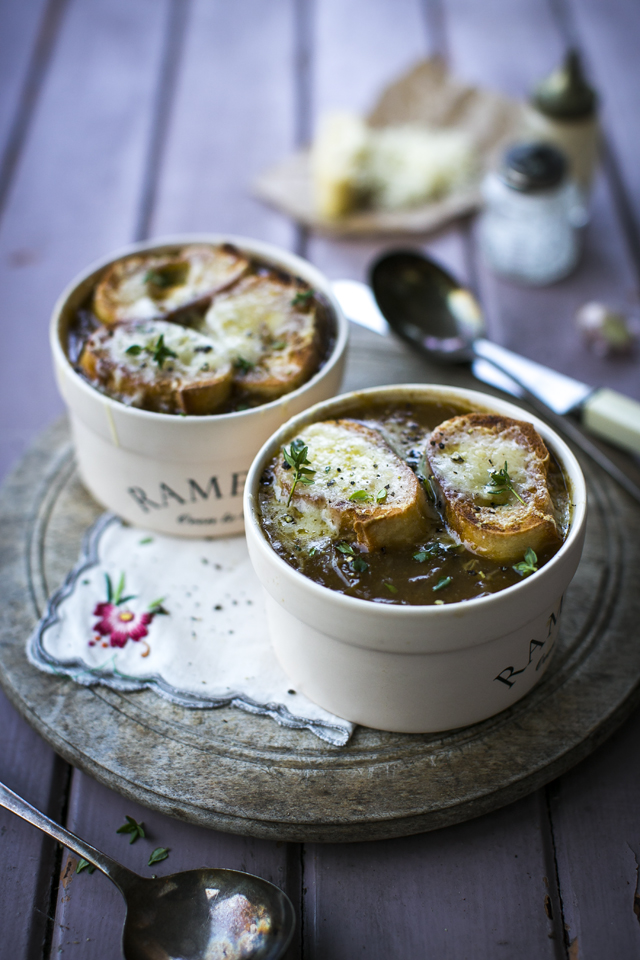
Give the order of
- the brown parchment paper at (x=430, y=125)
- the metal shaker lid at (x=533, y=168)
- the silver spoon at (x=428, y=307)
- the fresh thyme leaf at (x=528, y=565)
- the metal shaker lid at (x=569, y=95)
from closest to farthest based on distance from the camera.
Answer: the fresh thyme leaf at (x=528, y=565) → the silver spoon at (x=428, y=307) → the metal shaker lid at (x=533, y=168) → the metal shaker lid at (x=569, y=95) → the brown parchment paper at (x=430, y=125)

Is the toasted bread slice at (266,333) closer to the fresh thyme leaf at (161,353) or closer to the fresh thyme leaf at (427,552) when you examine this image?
the fresh thyme leaf at (161,353)

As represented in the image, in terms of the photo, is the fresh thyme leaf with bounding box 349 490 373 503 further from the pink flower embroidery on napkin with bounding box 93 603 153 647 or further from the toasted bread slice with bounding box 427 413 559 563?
the pink flower embroidery on napkin with bounding box 93 603 153 647

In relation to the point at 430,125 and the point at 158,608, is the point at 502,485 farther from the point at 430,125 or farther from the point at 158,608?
Result: the point at 430,125

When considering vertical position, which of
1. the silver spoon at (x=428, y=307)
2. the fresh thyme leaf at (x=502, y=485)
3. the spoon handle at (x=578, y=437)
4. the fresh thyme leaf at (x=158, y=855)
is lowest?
the fresh thyme leaf at (x=158, y=855)

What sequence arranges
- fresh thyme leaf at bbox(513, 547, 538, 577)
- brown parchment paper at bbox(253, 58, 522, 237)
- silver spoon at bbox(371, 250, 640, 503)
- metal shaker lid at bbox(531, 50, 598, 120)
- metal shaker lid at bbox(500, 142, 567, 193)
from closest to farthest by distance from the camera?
fresh thyme leaf at bbox(513, 547, 538, 577) → silver spoon at bbox(371, 250, 640, 503) → metal shaker lid at bbox(500, 142, 567, 193) → metal shaker lid at bbox(531, 50, 598, 120) → brown parchment paper at bbox(253, 58, 522, 237)

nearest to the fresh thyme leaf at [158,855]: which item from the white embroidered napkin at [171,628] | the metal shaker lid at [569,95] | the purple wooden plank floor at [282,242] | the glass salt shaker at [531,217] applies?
the purple wooden plank floor at [282,242]

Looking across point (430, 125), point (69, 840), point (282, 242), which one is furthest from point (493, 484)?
point (430, 125)

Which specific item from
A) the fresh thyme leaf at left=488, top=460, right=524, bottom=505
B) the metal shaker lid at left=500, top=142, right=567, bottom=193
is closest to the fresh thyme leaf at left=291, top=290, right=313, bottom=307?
the fresh thyme leaf at left=488, top=460, right=524, bottom=505
